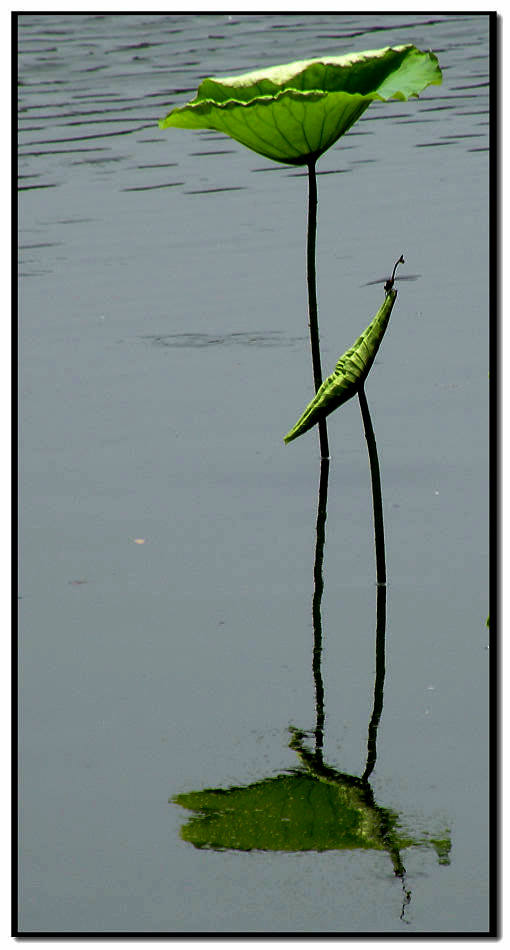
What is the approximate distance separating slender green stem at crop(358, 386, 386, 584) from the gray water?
3.7 inches

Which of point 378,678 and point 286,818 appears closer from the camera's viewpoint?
point 286,818

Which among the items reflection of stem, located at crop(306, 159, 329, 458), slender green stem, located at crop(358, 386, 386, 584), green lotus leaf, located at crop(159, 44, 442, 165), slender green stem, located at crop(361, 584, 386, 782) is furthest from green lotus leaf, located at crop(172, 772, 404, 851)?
green lotus leaf, located at crop(159, 44, 442, 165)

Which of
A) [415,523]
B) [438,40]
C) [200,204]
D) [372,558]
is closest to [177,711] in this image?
[372,558]

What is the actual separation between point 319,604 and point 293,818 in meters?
1.01

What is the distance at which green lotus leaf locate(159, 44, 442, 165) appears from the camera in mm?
4000

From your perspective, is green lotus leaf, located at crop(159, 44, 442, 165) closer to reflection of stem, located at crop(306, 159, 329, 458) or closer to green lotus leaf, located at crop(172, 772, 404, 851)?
reflection of stem, located at crop(306, 159, 329, 458)

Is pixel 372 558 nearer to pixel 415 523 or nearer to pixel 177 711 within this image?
pixel 415 523

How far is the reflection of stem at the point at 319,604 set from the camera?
3.18 meters

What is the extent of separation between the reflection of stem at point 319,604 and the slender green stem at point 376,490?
0.64 feet

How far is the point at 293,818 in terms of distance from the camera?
2803 millimetres

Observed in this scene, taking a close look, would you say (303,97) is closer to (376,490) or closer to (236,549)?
(376,490)

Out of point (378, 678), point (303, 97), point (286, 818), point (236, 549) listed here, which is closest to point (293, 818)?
point (286, 818)

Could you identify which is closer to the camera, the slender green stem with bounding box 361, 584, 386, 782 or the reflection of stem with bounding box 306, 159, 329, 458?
the slender green stem with bounding box 361, 584, 386, 782

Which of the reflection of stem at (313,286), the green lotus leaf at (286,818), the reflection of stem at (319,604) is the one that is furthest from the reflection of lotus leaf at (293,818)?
the reflection of stem at (313,286)
